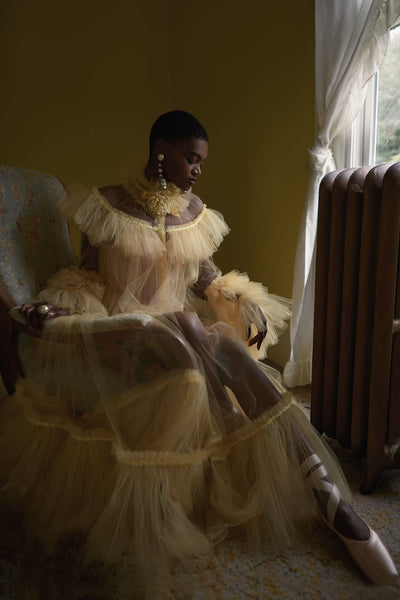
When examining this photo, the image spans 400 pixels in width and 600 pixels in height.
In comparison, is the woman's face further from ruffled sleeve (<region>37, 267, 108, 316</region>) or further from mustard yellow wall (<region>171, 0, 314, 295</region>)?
mustard yellow wall (<region>171, 0, 314, 295</region>)

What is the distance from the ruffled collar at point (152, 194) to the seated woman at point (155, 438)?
11 centimetres

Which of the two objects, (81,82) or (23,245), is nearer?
(23,245)

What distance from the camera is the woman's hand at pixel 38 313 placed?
1120mm

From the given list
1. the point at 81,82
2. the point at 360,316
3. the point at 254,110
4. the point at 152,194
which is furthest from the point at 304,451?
the point at 81,82

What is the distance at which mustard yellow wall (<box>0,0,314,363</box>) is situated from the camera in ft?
6.91

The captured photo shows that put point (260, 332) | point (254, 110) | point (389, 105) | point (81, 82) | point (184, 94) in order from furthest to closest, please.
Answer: point (184, 94), point (81, 82), point (254, 110), point (389, 105), point (260, 332)

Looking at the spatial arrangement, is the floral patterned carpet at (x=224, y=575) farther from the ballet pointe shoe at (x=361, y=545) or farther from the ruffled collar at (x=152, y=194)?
the ruffled collar at (x=152, y=194)

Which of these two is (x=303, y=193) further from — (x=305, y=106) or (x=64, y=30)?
(x=64, y=30)

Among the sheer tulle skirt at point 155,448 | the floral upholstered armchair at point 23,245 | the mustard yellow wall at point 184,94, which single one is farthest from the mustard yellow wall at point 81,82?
the sheer tulle skirt at point 155,448

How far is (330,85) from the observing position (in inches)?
66.5

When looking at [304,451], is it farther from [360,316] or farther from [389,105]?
[389,105]

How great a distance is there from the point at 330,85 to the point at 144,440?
1.50 meters

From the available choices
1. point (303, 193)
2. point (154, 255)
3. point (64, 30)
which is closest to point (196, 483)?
point (154, 255)

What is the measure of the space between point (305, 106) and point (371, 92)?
0.34m
